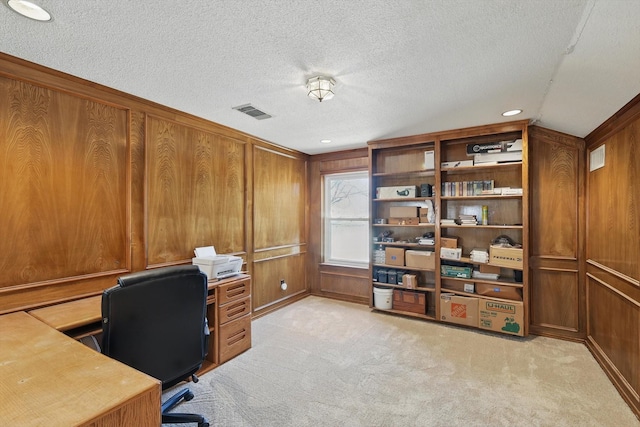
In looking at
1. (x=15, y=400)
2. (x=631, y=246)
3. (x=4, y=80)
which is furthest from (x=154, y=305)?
(x=631, y=246)

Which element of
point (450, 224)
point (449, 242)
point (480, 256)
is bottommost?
point (480, 256)

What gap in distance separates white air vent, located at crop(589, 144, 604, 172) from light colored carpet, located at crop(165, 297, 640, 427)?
6.22 ft

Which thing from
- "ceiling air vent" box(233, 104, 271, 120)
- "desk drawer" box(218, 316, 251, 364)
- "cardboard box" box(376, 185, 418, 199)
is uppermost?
"ceiling air vent" box(233, 104, 271, 120)

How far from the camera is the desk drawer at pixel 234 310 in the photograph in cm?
279

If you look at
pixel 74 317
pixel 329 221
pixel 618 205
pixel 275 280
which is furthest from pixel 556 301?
pixel 74 317

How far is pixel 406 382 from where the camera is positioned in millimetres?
2463

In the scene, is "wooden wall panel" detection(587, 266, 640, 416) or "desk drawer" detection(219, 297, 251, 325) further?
"desk drawer" detection(219, 297, 251, 325)

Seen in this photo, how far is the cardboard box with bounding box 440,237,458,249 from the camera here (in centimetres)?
371

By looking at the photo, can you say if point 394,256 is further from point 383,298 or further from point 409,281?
point 383,298

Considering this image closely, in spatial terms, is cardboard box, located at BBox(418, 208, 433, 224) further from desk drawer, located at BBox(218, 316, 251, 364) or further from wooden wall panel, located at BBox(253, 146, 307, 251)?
desk drawer, located at BBox(218, 316, 251, 364)

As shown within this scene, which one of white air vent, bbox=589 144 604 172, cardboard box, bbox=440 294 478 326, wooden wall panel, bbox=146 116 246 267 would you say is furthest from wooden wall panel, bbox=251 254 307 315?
white air vent, bbox=589 144 604 172

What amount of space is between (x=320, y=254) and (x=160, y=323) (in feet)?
11.3

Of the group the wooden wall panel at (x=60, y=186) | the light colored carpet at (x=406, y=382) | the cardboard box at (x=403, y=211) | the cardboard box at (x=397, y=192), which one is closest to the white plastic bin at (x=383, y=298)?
the light colored carpet at (x=406, y=382)

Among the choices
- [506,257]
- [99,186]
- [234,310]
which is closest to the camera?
[99,186]
